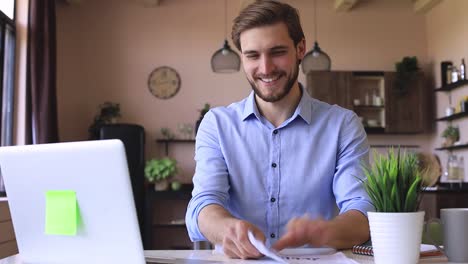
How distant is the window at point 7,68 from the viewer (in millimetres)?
4332

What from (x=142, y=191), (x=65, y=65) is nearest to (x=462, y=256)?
(x=142, y=191)

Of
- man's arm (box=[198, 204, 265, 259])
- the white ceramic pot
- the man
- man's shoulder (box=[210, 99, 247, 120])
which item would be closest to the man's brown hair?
the man

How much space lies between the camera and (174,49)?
657cm

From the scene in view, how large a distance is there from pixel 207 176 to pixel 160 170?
410 cm

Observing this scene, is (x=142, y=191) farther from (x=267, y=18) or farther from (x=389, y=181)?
(x=389, y=181)

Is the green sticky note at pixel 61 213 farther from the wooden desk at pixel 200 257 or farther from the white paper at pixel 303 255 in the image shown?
the white paper at pixel 303 255

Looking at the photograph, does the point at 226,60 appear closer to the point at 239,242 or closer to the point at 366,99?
the point at 366,99

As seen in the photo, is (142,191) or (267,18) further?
(142,191)

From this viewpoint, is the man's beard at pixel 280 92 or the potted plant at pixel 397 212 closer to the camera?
the potted plant at pixel 397 212

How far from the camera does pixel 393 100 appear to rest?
6289 millimetres

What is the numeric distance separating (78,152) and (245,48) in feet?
2.60

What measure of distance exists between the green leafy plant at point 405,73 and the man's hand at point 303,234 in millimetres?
5304

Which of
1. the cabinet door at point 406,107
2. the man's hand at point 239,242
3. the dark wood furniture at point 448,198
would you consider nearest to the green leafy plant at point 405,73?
the cabinet door at point 406,107

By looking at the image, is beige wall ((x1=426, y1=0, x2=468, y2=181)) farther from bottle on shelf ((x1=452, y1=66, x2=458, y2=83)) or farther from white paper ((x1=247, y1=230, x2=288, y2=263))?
white paper ((x1=247, y1=230, x2=288, y2=263))
